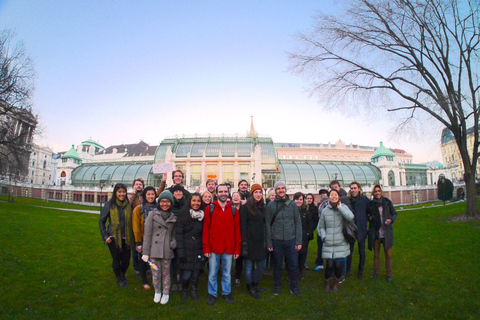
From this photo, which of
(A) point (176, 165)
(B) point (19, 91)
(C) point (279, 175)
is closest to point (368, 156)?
(C) point (279, 175)

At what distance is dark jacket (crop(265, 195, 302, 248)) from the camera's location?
244 inches

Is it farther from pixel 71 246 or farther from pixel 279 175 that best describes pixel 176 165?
pixel 71 246

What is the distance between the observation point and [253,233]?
6043 mm

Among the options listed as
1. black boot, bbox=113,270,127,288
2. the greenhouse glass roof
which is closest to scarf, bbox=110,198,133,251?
black boot, bbox=113,270,127,288

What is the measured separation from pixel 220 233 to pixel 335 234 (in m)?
2.77

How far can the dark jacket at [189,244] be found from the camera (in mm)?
5703

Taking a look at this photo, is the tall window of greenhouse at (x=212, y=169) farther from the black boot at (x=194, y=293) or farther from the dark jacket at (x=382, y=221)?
the black boot at (x=194, y=293)

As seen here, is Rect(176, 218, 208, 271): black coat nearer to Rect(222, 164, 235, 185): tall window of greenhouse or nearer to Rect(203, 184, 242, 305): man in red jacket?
Rect(203, 184, 242, 305): man in red jacket

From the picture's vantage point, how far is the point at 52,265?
7.43 m

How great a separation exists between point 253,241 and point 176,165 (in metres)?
41.7

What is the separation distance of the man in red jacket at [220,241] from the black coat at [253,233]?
0.75 ft

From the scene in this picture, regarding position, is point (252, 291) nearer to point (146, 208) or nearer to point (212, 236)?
point (212, 236)

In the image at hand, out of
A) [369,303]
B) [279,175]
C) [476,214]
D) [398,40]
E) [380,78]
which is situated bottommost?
[369,303]

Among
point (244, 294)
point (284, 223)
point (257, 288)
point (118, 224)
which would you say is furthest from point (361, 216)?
point (118, 224)
